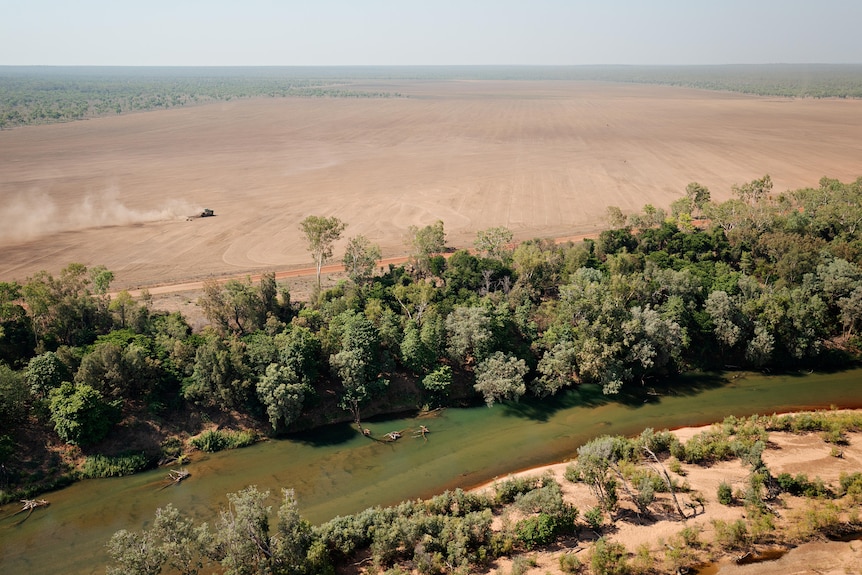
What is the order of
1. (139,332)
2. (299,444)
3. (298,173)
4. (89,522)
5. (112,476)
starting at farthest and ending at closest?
(298,173)
(139,332)
(299,444)
(112,476)
(89,522)

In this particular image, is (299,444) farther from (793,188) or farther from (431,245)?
(793,188)

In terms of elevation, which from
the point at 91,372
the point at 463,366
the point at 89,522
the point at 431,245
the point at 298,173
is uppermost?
the point at 298,173

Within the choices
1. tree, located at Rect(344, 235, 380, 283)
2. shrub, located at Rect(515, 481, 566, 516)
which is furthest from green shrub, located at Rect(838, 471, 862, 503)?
tree, located at Rect(344, 235, 380, 283)

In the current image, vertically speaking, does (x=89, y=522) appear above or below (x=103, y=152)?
below

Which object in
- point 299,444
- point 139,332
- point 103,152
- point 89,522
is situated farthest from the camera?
point 103,152

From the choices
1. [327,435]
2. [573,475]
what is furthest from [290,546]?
[573,475]

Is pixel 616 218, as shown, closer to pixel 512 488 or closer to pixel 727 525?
pixel 727 525

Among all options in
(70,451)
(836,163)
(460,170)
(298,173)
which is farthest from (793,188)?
(70,451)

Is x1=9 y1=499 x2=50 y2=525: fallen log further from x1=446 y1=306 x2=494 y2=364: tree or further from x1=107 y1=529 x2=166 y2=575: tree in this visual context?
x1=446 y1=306 x2=494 y2=364: tree
